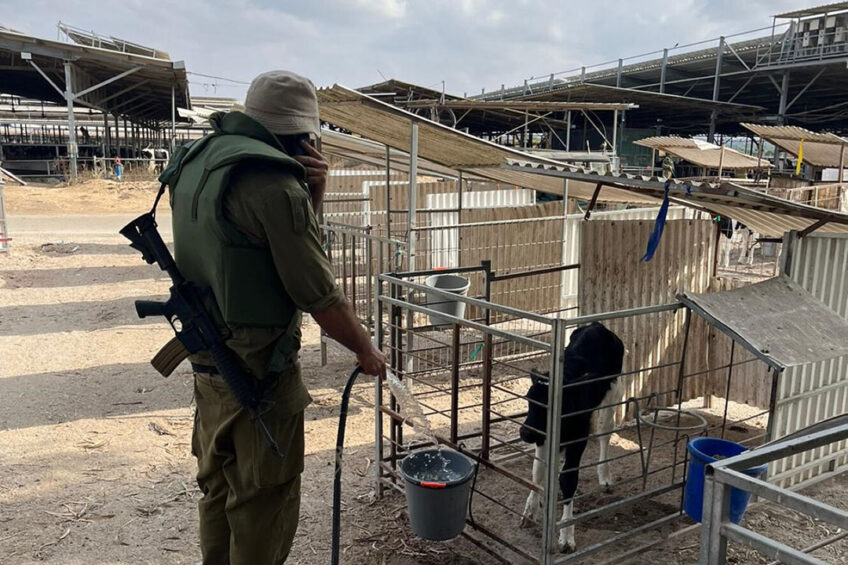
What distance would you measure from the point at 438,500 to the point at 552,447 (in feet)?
2.17

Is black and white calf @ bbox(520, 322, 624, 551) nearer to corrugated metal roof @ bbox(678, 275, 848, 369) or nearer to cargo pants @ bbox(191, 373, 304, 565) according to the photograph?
corrugated metal roof @ bbox(678, 275, 848, 369)

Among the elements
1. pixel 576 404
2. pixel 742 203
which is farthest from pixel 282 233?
pixel 742 203

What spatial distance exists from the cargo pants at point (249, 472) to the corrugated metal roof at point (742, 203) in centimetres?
249

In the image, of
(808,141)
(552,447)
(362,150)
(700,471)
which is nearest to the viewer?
(552,447)

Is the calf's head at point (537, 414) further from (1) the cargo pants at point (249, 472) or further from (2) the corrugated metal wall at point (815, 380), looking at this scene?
(2) the corrugated metal wall at point (815, 380)

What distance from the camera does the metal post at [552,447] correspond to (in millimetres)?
2916

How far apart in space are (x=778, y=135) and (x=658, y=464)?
10.8m

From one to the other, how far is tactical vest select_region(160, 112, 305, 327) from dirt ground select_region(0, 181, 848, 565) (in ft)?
6.44

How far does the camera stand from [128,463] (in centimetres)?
473

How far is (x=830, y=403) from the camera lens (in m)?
4.36

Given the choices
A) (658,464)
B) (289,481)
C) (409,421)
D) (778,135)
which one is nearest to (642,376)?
(658,464)

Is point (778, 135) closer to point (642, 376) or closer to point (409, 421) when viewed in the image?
point (642, 376)

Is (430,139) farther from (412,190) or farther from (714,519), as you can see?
(714,519)

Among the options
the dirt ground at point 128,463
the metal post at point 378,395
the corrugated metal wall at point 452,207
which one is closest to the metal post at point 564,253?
the corrugated metal wall at point 452,207
